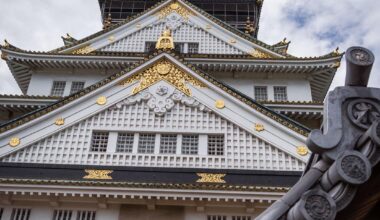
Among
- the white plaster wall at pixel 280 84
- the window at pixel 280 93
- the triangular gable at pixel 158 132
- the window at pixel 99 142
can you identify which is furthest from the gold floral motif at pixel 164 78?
the window at pixel 280 93

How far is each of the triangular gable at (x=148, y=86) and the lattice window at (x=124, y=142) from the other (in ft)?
4.91

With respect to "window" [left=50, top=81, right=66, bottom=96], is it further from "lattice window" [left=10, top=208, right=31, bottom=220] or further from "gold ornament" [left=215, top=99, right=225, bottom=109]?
"gold ornament" [left=215, top=99, right=225, bottom=109]

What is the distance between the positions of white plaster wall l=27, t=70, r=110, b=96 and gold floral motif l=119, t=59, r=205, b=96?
7.37 metres

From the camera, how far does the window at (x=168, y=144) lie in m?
16.6

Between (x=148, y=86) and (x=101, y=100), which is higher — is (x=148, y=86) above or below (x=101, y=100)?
above

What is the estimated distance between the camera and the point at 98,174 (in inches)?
597

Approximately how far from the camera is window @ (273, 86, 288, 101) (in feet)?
79.0

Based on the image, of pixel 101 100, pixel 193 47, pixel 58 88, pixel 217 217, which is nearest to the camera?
pixel 217 217

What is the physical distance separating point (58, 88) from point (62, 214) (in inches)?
446

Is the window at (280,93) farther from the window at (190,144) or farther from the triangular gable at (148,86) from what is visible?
the window at (190,144)

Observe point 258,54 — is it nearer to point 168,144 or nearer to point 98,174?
point 168,144

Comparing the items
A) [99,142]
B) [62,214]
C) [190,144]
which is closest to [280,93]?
[190,144]

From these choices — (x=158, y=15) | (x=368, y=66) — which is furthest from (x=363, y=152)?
(x=158, y=15)

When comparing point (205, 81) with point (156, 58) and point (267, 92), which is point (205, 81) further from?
point (267, 92)
